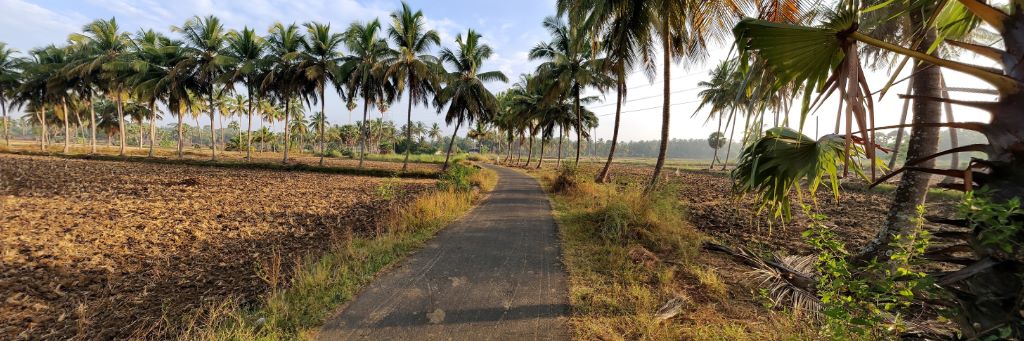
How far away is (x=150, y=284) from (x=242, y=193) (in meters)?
8.91

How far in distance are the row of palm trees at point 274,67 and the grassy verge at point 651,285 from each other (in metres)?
17.4

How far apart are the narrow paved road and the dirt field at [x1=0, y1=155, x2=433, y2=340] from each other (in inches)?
74.6

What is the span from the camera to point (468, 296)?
408 centimetres

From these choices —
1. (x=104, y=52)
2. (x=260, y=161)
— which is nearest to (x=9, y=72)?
Result: (x=104, y=52)

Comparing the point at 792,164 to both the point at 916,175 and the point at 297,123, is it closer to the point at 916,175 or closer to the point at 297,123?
the point at 916,175

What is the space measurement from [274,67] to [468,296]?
89.9 feet

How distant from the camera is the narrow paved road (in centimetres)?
335

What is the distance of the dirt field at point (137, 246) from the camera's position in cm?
387

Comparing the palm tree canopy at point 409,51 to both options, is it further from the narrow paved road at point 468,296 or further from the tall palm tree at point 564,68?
the narrow paved road at point 468,296

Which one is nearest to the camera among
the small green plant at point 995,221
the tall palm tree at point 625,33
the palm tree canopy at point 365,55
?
the small green plant at point 995,221

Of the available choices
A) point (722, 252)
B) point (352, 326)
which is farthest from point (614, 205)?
point (352, 326)

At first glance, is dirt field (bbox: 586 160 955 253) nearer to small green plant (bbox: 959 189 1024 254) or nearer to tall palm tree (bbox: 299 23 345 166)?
small green plant (bbox: 959 189 1024 254)

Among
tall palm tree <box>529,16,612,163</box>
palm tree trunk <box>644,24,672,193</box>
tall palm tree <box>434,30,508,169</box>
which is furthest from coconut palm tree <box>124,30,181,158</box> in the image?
palm tree trunk <box>644,24,672,193</box>

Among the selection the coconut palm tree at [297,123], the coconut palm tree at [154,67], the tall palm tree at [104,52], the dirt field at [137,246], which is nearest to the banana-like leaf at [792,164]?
the dirt field at [137,246]
